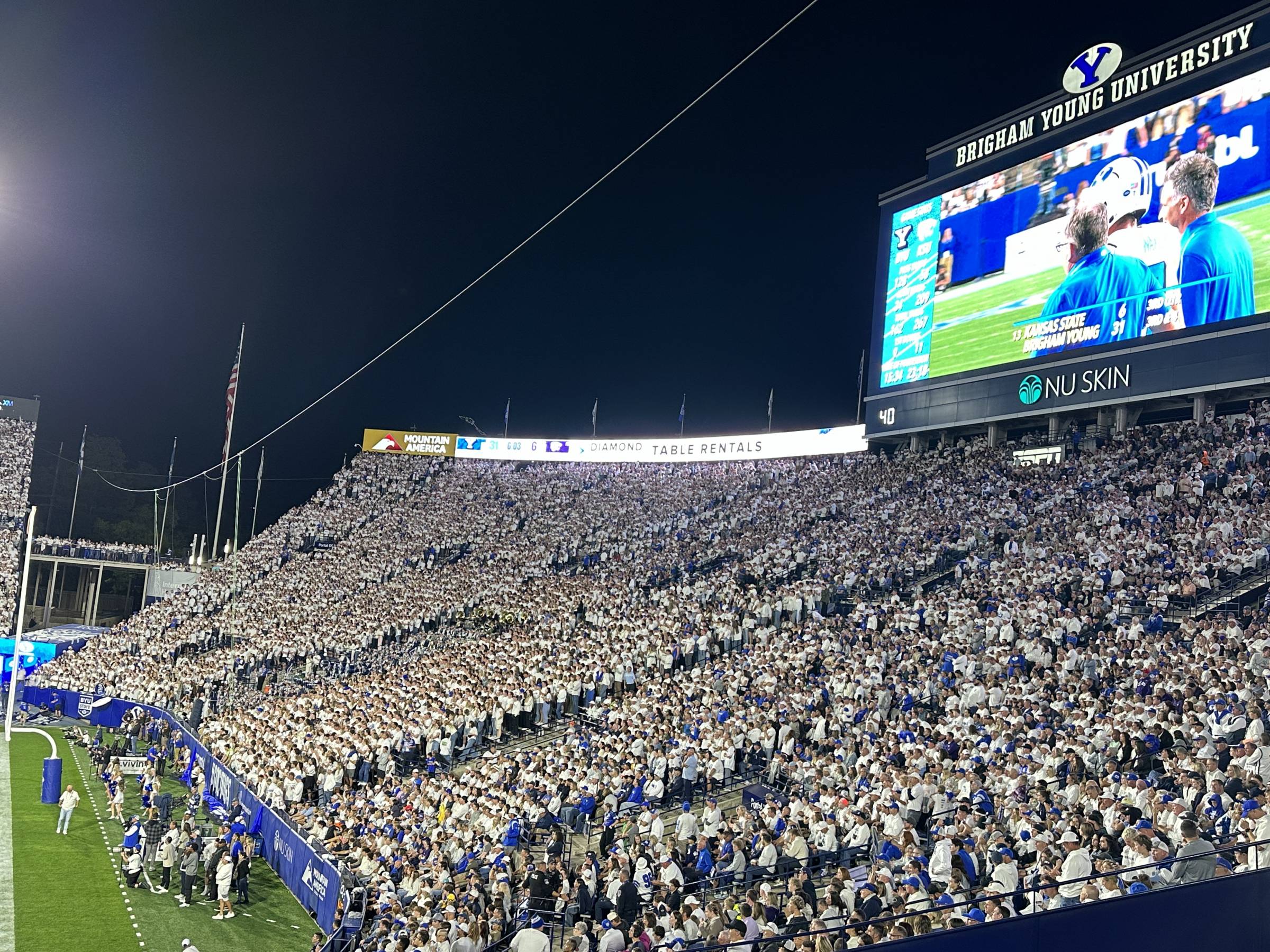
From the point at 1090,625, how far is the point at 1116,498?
6.78 m

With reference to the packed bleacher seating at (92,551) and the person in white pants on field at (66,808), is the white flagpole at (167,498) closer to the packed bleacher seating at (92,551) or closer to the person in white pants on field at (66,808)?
the packed bleacher seating at (92,551)

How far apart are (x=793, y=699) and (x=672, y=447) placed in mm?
29040

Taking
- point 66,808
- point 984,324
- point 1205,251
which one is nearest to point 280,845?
point 66,808

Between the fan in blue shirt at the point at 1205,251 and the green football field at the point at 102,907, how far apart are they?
889 inches

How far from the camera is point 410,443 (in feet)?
183

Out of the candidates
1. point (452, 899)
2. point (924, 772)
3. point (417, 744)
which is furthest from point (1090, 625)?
point (417, 744)

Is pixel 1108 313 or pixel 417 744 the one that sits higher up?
pixel 1108 313

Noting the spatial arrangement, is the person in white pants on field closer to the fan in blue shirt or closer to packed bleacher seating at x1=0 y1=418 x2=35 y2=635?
packed bleacher seating at x1=0 y1=418 x2=35 y2=635

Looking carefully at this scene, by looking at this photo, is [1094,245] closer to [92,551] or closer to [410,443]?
[410,443]

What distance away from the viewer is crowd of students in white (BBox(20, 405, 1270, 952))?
11.4m

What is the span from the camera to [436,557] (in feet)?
144

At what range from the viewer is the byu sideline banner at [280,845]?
55.6 feet

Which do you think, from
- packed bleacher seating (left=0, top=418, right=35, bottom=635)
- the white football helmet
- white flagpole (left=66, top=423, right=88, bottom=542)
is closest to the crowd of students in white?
the white football helmet

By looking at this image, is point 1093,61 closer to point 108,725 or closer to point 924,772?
point 924,772
